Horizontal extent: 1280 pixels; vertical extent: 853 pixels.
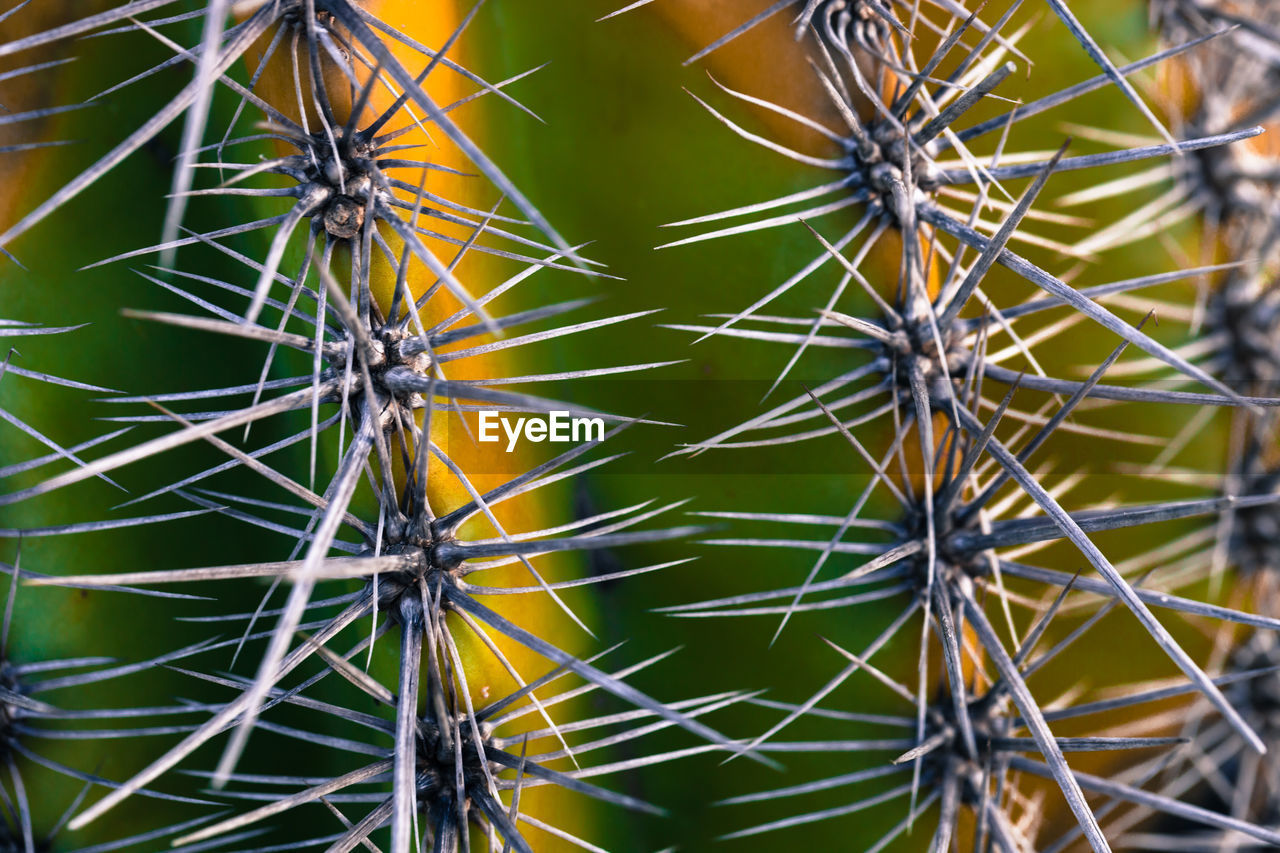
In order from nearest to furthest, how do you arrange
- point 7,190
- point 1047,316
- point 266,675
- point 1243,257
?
point 266,675
point 7,190
point 1047,316
point 1243,257

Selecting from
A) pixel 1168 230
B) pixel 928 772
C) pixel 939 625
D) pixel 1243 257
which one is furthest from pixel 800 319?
pixel 1243 257

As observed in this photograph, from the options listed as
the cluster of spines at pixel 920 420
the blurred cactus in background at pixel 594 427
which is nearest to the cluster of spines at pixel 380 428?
the blurred cactus in background at pixel 594 427

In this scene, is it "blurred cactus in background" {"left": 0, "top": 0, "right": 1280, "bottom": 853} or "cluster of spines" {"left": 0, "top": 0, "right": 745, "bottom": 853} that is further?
"blurred cactus in background" {"left": 0, "top": 0, "right": 1280, "bottom": 853}

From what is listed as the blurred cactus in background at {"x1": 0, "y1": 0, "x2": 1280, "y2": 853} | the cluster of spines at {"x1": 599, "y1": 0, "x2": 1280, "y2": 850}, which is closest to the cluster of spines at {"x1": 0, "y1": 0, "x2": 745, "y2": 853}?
the blurred cactus in background at {"x1": 0, "y1": 0, "x2": 1280, "y2": 853}

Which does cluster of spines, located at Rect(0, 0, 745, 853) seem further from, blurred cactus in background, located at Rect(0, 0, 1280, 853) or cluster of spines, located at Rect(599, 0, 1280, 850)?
cluster of spines, located at Rect(599, 0, 1280, 850)

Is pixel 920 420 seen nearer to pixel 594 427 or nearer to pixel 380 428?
pixel 594 427

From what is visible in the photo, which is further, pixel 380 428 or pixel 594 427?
pixel 594 427

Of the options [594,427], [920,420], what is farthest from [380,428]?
[920,420]

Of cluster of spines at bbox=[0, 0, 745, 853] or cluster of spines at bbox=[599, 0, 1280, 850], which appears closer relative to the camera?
cluster of spines at bbox=[0, 0, 745, 853]

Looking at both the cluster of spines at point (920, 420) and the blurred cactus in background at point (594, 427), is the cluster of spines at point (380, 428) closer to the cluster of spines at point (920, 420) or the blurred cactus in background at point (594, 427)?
the blurred cactus in background at point (594, 427)

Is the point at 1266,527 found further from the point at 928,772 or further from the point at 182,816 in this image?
the point at 182,816

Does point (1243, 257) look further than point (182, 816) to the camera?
Yes
